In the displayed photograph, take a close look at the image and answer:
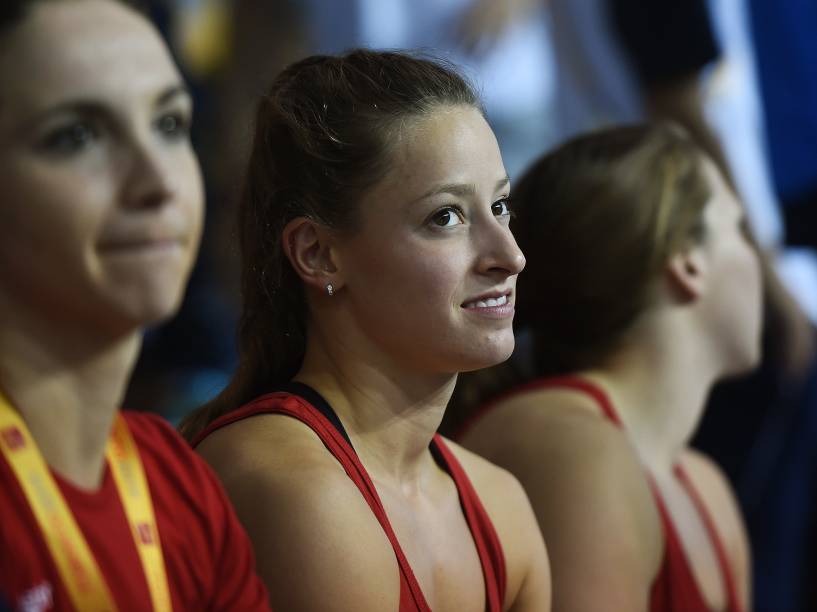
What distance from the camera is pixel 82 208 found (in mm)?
954

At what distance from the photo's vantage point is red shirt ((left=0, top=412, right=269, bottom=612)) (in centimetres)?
95

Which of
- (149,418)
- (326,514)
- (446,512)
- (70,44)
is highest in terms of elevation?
(70,44)

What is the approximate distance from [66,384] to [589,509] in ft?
3.39

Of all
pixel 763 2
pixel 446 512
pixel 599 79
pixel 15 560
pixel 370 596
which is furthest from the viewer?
pixel 599 79

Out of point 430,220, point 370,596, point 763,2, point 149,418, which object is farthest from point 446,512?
point 763,2

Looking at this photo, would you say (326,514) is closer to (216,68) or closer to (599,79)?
(599,79)

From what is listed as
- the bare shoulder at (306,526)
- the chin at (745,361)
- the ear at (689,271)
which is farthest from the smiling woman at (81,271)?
the chin at (745,361)

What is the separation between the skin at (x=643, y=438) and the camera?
184cm

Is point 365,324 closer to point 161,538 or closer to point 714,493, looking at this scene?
point 161,538

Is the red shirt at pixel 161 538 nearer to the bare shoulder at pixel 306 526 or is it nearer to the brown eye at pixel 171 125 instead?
the bare shoulder at pixel 306 526

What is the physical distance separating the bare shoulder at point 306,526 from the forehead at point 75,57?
502 millimetres

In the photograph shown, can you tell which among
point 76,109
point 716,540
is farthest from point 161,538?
point 716,540

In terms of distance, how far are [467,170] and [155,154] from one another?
0.51 m

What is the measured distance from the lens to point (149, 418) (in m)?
1.20
